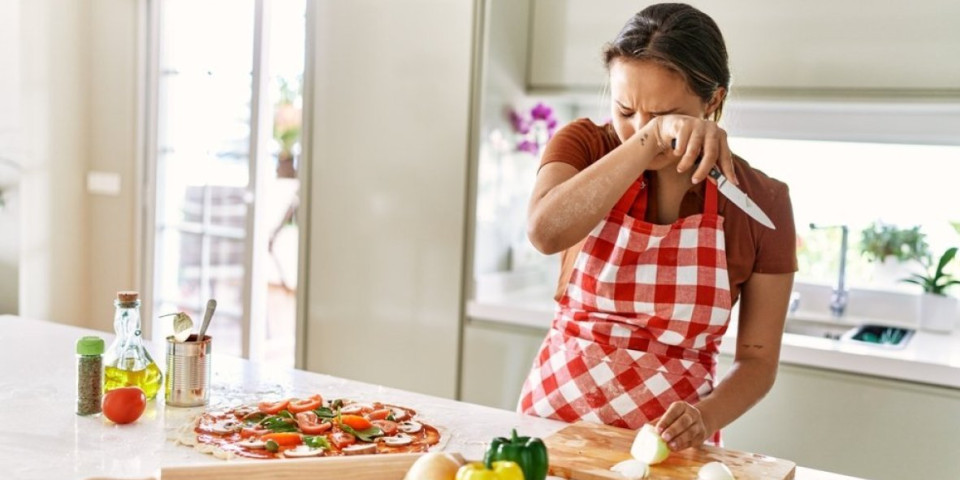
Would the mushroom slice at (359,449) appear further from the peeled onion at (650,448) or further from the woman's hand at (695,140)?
the woman's hand at (695,140)

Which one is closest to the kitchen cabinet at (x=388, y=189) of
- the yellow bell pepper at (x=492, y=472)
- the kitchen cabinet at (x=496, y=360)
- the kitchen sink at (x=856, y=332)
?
the kitchen cabinet at (x=496, y=360)

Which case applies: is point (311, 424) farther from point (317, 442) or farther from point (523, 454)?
point (523, 454)

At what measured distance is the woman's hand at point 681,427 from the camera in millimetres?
1267

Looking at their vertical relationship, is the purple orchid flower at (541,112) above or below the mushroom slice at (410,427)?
above

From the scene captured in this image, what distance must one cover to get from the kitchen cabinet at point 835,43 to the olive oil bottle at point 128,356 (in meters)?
1.63

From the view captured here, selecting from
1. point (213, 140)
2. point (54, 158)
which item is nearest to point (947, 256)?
point (213, 140)

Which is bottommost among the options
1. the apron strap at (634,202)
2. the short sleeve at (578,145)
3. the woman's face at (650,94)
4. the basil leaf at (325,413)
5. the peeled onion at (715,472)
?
the basil leaf at (325,413)

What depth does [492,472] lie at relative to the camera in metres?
0.96

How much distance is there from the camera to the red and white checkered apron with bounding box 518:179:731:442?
58.3 inches

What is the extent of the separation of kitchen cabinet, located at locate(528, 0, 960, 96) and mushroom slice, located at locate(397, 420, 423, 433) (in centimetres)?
150

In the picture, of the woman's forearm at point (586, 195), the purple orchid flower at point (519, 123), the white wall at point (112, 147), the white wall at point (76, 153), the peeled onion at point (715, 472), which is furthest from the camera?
the white wall at point (112, 147)

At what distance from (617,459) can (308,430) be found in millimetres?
440

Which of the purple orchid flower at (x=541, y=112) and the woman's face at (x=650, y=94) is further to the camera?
the purple orchid flower at (x=541, y=112)

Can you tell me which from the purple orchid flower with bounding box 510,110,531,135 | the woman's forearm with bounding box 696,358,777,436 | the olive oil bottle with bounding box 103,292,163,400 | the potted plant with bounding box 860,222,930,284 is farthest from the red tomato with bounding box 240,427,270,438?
the potted plant with bounding box 860,222,930,284
